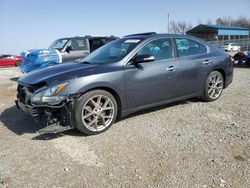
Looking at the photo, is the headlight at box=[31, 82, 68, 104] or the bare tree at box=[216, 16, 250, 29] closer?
the headlight at box=[31, 82, 68, 104]

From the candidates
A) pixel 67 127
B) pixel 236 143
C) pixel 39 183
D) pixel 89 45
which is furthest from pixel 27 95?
pixel 89 45

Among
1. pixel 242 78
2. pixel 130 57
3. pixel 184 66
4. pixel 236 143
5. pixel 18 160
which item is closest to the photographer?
pixel 18 160

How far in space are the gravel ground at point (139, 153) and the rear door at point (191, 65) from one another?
0.53 meters

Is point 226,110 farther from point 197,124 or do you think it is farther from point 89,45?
point 89,45

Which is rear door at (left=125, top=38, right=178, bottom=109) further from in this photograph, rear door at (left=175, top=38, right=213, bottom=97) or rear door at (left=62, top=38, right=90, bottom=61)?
rear door at (left=62, top=38, right=90, bottom=61)

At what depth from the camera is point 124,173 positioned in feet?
9.44

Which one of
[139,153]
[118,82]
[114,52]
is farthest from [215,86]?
[139,153]

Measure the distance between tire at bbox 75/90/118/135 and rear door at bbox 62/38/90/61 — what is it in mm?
6433

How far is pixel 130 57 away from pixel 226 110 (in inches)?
89.4

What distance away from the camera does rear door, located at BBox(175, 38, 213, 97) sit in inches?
193

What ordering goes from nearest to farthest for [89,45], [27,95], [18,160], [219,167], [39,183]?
1. [39,183]
2. [219,167]
3. [18,160]
4. [27,95]
5. [89,45]

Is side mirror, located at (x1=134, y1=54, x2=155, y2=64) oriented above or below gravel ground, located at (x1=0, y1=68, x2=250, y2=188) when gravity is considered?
above

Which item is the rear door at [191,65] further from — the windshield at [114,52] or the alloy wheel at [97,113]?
the alloy wheel at [97,113]

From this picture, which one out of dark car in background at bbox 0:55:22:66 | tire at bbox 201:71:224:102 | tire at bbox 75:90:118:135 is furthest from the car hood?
dark car in background at bbox 0:55:22:66
